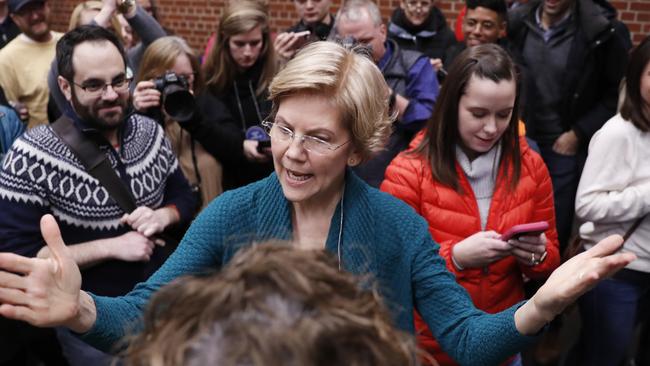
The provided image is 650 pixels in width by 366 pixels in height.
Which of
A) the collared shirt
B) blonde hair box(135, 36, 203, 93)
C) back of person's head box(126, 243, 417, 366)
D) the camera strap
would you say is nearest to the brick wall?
the collared shirt

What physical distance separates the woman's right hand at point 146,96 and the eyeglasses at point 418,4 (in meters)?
1.80

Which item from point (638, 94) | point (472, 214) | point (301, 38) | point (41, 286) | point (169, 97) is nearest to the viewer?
point (41, 286)

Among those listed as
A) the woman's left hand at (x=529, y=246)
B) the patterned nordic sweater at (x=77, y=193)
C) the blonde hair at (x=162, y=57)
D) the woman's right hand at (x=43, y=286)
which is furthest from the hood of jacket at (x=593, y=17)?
the woman's right hand at (x=43, y=286)

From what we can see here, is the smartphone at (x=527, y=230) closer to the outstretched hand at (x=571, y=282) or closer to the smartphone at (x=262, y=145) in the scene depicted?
the outstretched hand at (x=571, y=282)

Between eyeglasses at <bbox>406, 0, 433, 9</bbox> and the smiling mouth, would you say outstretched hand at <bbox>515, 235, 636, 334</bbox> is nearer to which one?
the smiling mouth

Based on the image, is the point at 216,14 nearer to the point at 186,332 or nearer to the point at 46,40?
the point at 46,40

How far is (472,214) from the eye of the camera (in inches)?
92.6

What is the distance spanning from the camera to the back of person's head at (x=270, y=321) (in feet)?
2.41

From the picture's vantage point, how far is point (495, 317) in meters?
1.55

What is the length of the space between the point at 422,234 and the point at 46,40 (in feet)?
11.7

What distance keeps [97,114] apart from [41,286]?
1.33 m

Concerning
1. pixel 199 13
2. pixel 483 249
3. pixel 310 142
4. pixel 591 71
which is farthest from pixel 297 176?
pixel 199 13

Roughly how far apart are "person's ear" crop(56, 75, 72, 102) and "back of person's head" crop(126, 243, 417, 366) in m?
1.90

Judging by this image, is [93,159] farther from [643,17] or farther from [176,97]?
[643,17]
